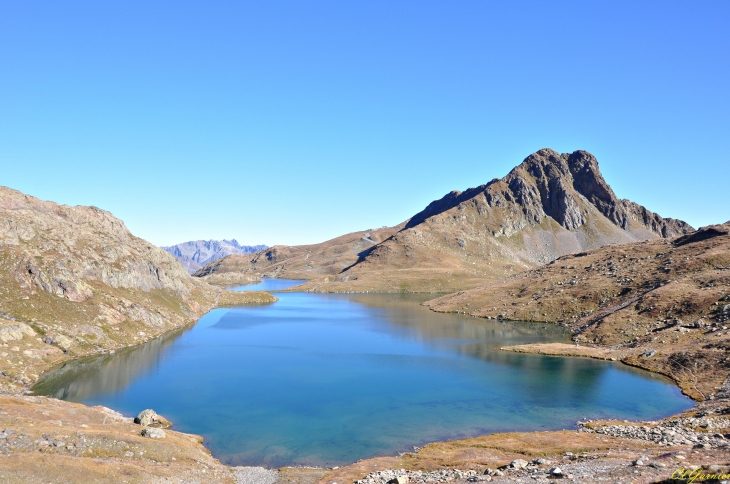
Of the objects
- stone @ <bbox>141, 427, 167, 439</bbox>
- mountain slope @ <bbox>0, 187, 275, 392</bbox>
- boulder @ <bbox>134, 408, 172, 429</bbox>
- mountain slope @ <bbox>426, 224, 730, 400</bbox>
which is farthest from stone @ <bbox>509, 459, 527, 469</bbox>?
mountain slope @ <bbox>0, 187, 275, 392</bbox>

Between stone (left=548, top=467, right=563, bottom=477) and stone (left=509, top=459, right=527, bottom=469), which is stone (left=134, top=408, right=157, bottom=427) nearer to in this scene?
stone (left=509, top=459, right=527, bottom=469)

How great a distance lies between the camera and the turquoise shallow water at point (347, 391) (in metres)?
57.3

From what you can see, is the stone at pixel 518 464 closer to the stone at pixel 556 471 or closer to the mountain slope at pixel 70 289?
the stone at pixel 556 471

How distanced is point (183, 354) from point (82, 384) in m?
28.7

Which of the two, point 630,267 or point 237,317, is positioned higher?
point 630,267

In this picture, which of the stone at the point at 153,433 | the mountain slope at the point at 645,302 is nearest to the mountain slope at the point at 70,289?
the stone at the point at 153,433

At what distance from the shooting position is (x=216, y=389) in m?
77.7

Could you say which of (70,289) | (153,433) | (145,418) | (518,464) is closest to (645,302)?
(518,464)

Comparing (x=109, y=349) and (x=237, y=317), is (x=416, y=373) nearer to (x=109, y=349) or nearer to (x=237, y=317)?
(x=109, y=349)

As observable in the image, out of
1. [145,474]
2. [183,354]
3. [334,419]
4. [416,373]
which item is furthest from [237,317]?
[145,474]

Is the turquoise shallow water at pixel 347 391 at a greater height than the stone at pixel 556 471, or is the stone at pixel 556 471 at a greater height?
the stone at pixel 556 471

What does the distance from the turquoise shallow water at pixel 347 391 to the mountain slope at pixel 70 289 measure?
6.66m

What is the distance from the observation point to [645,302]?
11719 centimetres

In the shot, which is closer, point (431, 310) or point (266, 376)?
point (266, 376)
